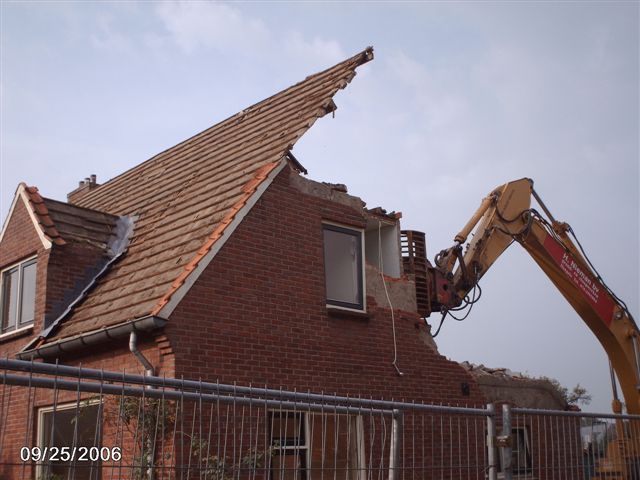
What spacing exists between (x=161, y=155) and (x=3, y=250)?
16.1 feet

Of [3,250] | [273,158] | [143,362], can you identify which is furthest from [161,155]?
[143,362]

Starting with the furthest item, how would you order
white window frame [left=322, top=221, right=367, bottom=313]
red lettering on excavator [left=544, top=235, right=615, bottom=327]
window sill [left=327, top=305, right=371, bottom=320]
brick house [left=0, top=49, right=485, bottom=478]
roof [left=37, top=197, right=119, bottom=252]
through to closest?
1. red lettering on excavator [left=544, top=235, right=615, bottom=327]
2. roof [left=37, top=197, right=119, bottom=252]
3. white window frame [left=322, top=221, right=367, bottom=313]
4. window sill [left=327, top=305, right=371, bottom=320]
5. brick house [left=0, top=49, right=485, bottom=478]

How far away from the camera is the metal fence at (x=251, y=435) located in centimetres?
461

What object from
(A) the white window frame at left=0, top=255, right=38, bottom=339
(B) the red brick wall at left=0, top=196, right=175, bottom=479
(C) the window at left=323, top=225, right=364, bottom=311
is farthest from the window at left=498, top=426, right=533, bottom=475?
(A) the white window frame at left=0, top=255, right=38, bottom=339

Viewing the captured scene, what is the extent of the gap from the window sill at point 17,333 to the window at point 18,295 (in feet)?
0.42

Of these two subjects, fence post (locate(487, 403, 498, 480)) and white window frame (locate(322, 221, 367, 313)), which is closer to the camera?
fence post (locate(487, 403, 498, 480))

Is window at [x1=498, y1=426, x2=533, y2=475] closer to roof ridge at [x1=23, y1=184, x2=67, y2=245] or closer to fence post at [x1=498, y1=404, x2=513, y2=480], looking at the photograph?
fence post at [x1=498, y1=404, x2=513, y2=480]

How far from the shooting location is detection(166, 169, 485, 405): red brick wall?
33.6 feet

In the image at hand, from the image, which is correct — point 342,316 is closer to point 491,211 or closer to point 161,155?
point 491,211

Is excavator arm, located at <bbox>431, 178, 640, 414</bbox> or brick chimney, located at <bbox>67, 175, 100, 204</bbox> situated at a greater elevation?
brick chimney, located at <bbox>67, 175, 100, 204</bbox>

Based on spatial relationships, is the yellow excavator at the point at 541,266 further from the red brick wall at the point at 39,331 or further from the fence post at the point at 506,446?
the fence post at the point at 506,446

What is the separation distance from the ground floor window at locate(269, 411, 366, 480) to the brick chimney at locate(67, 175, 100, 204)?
12334 mm
